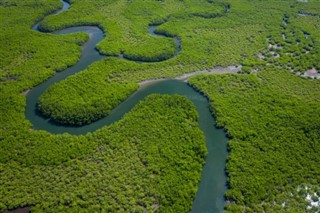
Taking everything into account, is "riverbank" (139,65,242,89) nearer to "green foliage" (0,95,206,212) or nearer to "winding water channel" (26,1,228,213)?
"winding water channel" (26,1,228,213)

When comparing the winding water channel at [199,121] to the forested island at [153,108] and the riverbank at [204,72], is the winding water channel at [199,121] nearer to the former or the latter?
the forested island at [153,108]

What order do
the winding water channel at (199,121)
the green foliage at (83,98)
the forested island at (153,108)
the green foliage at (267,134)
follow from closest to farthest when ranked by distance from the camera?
1. the forested island at (153,108)
2. the green foliage at (267,134)
3. the winding water channel at (199,121)
4. the green foliage at (83,98)

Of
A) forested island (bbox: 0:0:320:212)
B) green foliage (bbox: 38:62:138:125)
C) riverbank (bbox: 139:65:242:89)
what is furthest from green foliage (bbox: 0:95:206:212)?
riverbank (bbox: 139:65:242:89)

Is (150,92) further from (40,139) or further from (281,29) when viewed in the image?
(281,29)

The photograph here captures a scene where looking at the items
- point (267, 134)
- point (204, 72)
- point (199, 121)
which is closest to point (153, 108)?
point (199, 121)

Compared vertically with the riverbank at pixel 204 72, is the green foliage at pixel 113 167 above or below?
below

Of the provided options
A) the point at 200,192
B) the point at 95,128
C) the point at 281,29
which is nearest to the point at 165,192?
the point at 200,192

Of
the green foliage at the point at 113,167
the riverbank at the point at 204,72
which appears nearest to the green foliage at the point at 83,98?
the riverbank at the point at 204,72
